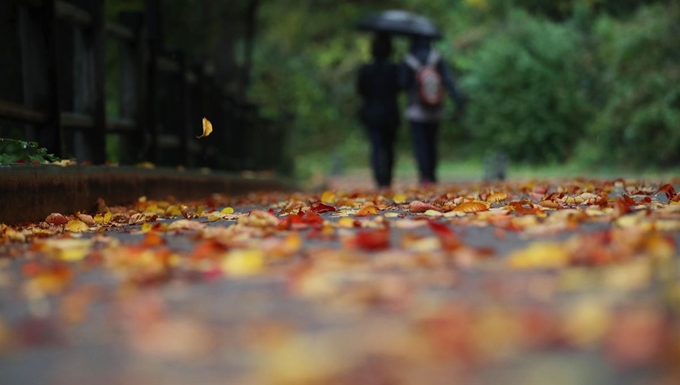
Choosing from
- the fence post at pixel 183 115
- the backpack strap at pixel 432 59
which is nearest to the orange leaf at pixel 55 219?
the fence post at pixel 183 115

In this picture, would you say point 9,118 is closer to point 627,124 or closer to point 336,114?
point 627,124

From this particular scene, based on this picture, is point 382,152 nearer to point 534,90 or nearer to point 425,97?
point 425,97

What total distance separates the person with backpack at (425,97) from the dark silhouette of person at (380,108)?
30cm

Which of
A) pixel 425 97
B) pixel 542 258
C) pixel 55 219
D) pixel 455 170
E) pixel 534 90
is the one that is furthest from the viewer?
pixel 455 170

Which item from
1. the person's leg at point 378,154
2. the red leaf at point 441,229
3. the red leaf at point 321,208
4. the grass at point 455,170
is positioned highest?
the red leaf at point 441,229

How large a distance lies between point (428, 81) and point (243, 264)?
1071 cm

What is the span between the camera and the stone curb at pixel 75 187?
19.7 feet

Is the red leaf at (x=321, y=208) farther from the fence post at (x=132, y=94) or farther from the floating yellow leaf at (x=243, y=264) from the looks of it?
the fence post at (x=132, y=94)

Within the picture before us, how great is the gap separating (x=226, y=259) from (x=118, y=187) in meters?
4.66

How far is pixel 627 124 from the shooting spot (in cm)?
2203

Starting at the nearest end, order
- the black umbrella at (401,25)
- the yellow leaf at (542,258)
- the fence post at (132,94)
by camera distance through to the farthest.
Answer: the yellow leaf at (542,258), the fence post at (132,94), the black umbrella at (401,25)

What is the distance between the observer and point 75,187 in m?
6.99

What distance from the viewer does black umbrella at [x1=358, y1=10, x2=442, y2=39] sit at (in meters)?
15.6

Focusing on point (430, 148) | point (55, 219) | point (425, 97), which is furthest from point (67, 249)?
point (430, 148)
